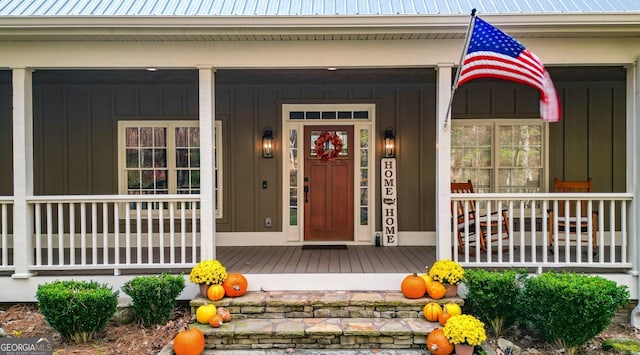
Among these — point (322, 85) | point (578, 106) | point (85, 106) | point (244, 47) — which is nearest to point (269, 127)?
point (322, 85)

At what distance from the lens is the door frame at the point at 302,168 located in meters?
6.36

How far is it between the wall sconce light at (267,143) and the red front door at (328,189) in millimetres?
524

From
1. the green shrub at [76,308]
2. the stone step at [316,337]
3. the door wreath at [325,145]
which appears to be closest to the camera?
the green shrub at [76,308]

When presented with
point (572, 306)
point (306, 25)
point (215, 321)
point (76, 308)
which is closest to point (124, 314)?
point (76, 308)

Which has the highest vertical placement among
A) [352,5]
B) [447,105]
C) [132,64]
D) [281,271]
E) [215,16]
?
[352,5]

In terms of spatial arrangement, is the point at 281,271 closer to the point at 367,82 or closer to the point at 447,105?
the point at 447,105

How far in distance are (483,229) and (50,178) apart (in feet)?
20.9

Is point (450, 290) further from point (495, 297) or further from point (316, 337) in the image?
point (316, 337)

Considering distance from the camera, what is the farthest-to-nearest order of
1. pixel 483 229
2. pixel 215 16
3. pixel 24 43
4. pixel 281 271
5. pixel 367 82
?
pixel 367 82
pixel 483 229
pixel 281 271
pixel 24 43
pixel 215 16

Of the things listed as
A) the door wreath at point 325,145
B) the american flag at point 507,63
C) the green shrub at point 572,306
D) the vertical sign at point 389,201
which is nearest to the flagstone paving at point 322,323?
the green shrub at point 572,306

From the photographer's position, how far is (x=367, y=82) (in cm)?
610

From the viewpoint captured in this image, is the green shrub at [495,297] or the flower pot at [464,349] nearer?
the flower pot at [464,349]

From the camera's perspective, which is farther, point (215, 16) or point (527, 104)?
point (527, 104)

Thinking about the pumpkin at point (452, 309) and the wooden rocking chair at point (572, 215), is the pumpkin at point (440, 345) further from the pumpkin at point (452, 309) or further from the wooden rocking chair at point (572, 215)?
the wooden rocking chair at point (572, 215)
